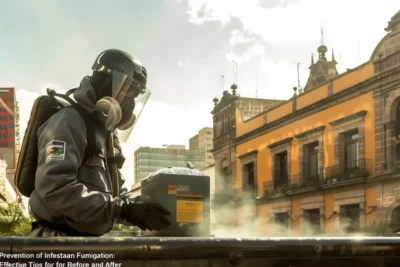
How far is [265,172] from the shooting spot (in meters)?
→ 28.6

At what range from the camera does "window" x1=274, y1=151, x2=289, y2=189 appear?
27.5 metres

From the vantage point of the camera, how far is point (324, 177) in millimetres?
23594

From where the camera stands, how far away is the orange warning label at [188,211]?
220 cm

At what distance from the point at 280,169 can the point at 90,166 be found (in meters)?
26.3

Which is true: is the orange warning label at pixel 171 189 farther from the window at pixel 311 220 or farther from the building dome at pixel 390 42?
the window at pixel 311 220

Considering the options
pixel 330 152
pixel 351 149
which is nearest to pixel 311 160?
pixel 330 152

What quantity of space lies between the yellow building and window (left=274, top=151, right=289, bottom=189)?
1.9 inches

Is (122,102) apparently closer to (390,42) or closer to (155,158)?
(390,42)

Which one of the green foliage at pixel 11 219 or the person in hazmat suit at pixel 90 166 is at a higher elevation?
the person in hazmat suit at pixel 90 166

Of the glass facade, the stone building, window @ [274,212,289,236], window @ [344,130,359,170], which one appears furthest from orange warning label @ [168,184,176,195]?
the glass facade

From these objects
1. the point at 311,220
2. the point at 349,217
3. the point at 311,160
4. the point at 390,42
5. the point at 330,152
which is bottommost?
the point at 311,220

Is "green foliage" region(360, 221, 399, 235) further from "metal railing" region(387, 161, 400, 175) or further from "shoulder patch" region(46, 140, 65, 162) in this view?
"metal railing" region(387, 161, 400, 175)

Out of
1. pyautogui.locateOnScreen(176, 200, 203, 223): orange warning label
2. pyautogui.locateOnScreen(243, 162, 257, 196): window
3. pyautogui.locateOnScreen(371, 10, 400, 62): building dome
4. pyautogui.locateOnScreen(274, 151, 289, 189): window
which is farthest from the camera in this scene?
pyautogui.locateOnScreen(243, 162, 257, 196): window

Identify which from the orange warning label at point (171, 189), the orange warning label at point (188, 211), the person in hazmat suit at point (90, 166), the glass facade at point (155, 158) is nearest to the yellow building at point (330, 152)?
the orange warning label at point (188, 211)
